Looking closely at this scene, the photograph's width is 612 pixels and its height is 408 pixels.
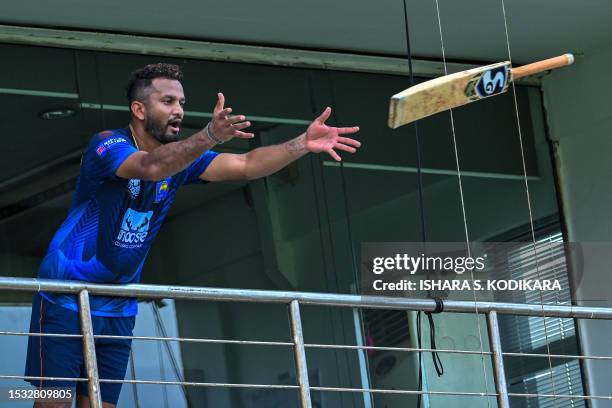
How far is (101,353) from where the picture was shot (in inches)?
167

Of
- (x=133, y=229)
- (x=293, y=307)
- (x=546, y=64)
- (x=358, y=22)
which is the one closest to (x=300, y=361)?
(x=293, y=307)

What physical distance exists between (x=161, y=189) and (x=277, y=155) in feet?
1.14

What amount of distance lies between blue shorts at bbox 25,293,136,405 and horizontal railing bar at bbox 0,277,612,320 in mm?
177

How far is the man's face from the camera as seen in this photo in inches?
171

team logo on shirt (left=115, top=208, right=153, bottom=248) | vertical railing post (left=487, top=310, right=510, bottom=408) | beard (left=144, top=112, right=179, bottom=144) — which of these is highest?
beard (left=144, top=112, right=179, bottom=144)

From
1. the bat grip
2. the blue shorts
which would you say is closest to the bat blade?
the bat grip

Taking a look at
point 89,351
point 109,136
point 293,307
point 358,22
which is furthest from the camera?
point 358,22

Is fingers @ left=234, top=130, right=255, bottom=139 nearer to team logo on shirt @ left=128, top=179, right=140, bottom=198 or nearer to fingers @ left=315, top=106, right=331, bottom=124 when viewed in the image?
fingers @ left=315, top=106, right=331, bottom=124

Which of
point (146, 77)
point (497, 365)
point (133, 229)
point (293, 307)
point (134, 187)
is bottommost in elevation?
point (497, 365)

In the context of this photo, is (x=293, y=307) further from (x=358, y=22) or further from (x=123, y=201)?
(x=358, y=22)

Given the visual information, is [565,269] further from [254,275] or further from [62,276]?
[62,276]

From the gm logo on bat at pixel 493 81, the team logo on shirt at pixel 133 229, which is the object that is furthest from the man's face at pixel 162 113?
the gm logo on bat at pixel 493 81

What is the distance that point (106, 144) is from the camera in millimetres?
4160

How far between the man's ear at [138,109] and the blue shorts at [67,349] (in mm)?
574
